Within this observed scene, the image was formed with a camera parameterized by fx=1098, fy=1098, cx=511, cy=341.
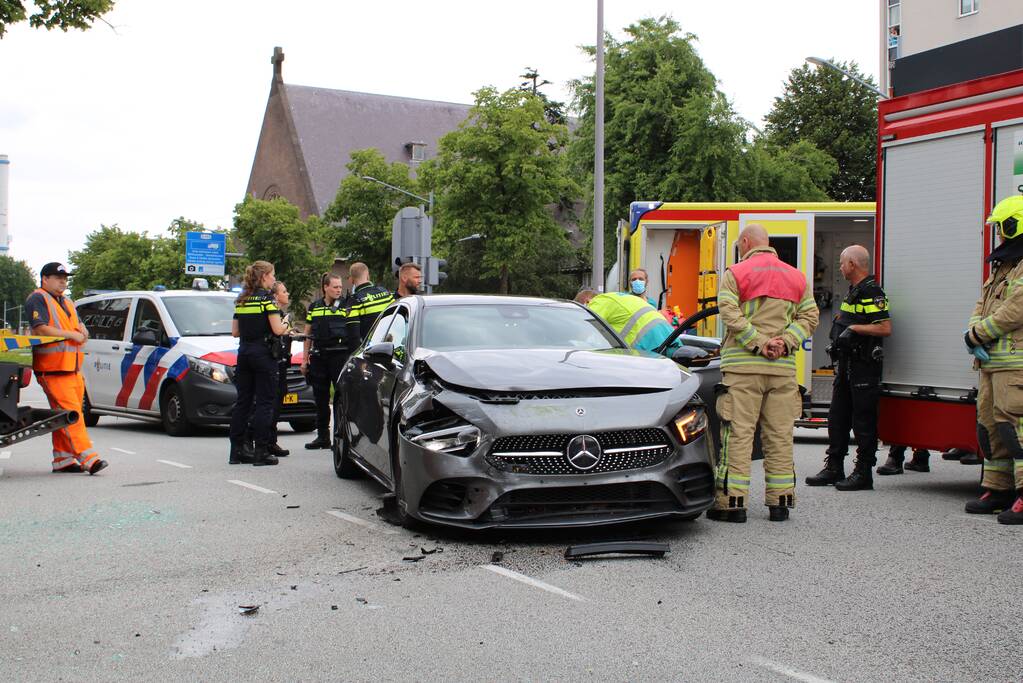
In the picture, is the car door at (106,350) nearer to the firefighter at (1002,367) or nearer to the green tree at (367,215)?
the firefighter at (1002,367)

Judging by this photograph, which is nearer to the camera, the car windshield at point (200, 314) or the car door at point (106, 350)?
the car windshield at point (200, 314)

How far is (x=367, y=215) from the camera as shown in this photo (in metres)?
57.1

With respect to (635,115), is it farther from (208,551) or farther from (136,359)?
(208,551)

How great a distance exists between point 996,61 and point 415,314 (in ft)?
14.3

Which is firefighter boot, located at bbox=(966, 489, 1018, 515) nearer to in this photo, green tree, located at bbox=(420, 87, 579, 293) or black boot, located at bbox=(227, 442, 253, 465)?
black boot, located at bbox=(227, 442, 253, 465)

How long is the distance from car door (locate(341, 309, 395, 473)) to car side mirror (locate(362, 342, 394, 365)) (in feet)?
0.14

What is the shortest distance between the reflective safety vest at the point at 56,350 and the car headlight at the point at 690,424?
5555mm

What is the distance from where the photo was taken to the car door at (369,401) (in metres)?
6.97

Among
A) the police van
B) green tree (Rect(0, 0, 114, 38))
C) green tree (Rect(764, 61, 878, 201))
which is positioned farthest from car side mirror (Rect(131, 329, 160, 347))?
green tree (Rect(764, 61, 878, 201))

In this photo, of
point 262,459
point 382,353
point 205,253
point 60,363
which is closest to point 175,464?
point 262,459

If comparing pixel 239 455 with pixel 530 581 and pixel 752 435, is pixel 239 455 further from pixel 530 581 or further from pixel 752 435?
pixel 530 581

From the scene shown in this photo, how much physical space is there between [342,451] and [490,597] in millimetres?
4111

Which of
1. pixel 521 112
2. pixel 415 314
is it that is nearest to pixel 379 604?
pixel 415 314

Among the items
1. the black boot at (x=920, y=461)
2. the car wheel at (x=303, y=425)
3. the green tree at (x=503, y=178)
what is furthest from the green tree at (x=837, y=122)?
the black boot at (x=920, y=461)
